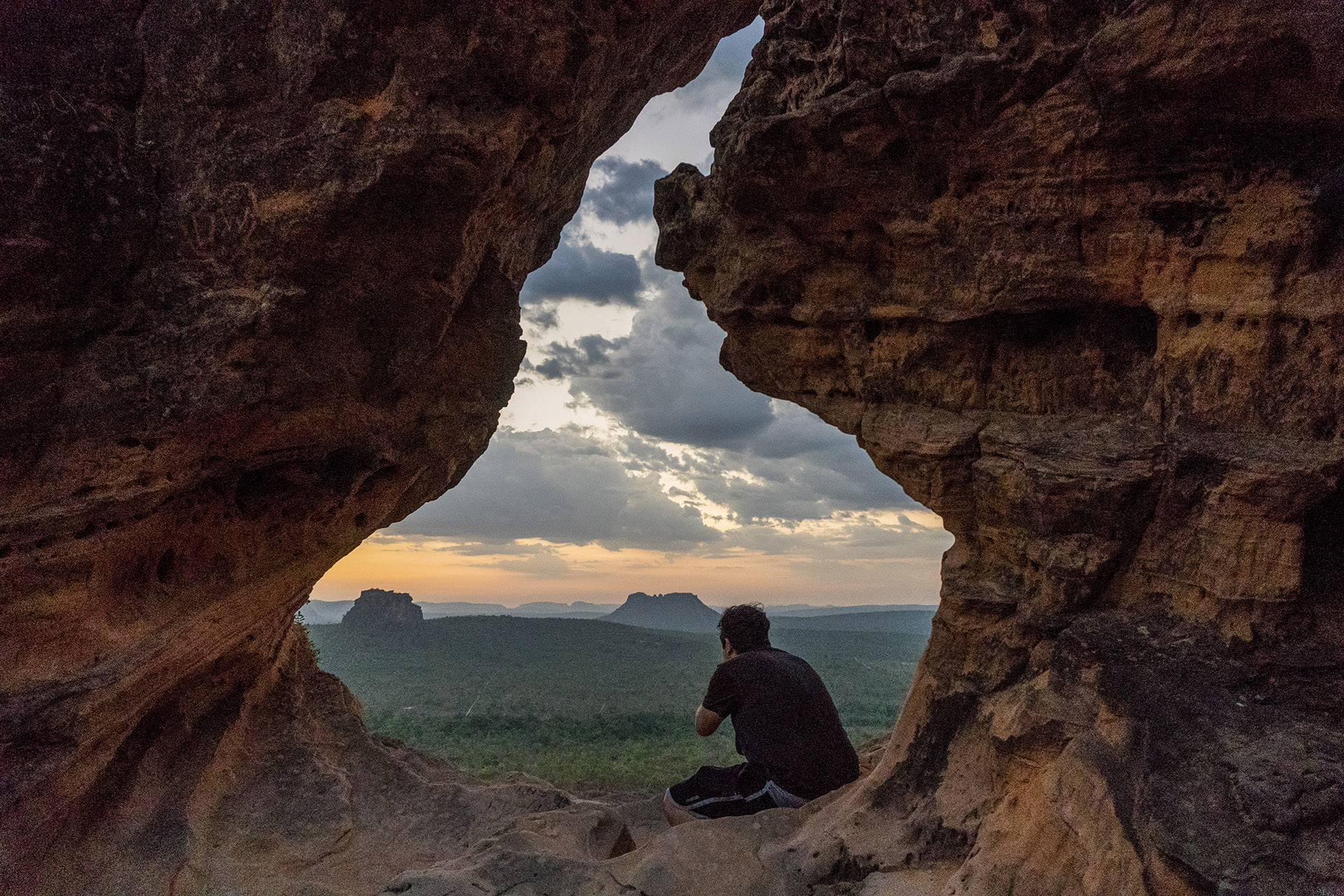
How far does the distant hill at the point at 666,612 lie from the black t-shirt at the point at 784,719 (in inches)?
3168

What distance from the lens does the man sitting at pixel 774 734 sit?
20.6 feet

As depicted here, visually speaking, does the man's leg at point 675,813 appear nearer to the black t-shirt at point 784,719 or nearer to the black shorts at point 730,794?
the black shorts at point 730,794

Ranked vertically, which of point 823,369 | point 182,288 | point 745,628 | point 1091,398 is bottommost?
point 745,628

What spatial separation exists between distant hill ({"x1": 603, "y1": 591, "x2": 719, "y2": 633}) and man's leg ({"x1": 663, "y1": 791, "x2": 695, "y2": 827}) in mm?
79926

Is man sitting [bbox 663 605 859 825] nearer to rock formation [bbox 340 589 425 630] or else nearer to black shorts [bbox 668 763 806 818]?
black shorts [bbox 668 763 806 818]

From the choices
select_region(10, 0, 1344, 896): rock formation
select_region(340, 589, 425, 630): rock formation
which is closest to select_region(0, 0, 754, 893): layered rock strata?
select_region(10, 0, 1344, 896): rock formation

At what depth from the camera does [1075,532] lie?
5246 mm

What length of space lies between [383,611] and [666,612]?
60907 mm

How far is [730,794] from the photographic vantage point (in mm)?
6574

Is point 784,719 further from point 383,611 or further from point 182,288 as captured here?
point 383,611

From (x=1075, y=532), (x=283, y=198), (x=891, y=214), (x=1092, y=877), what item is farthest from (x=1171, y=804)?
(x=283, y=198)

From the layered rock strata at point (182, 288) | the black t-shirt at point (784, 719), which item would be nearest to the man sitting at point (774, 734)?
the black t-shirt at point (784, 719)

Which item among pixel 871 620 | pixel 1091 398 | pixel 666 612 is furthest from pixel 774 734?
pixel 666 612

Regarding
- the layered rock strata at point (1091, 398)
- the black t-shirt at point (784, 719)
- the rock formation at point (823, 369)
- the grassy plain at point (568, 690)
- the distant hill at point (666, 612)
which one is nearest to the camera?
the layered rock strata at point (1091, 398)
